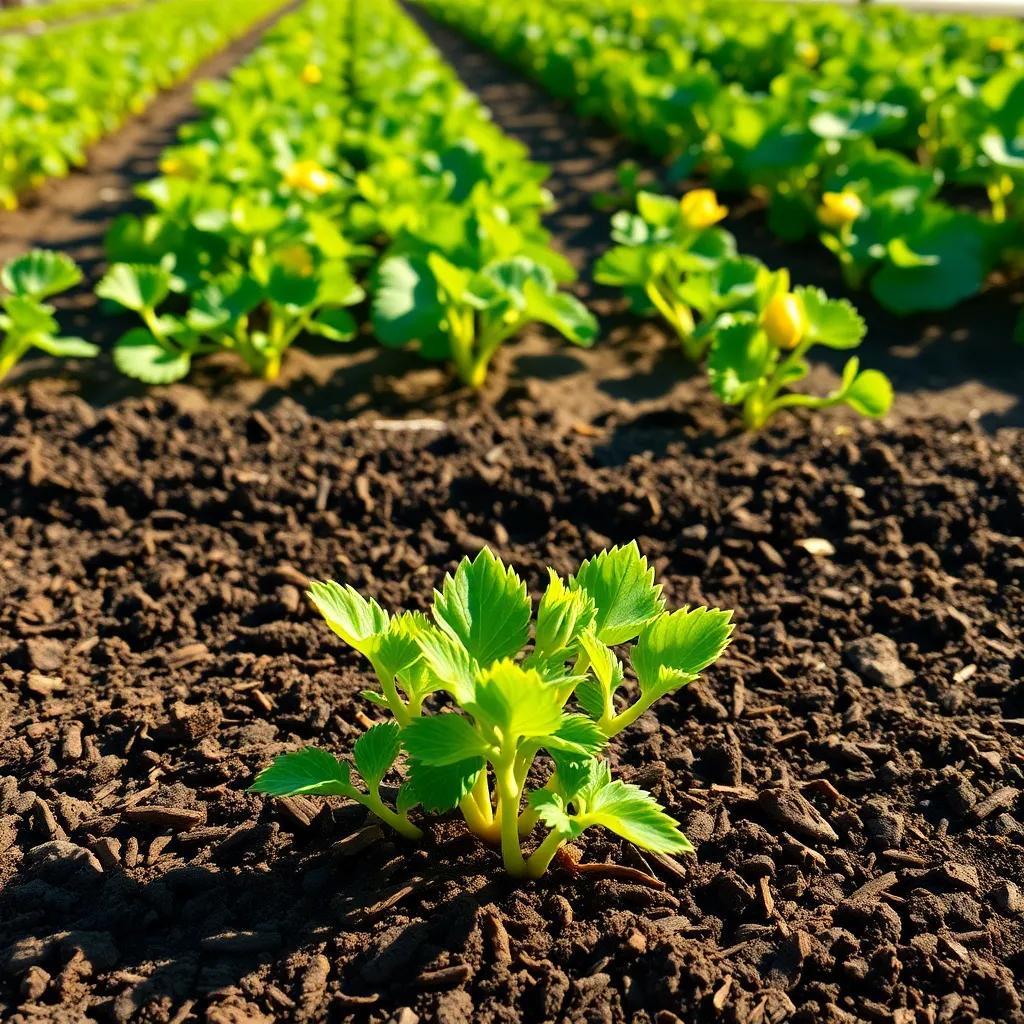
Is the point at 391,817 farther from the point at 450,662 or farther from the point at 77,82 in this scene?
the point at 77,82

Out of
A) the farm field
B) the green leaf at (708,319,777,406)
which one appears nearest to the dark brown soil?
the farm field

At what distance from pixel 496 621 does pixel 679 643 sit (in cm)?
29

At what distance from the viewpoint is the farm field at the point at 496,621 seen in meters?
1.47

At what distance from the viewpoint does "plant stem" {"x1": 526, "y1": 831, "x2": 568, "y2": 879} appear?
151 cm

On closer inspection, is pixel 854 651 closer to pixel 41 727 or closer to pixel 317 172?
pixel 41 727

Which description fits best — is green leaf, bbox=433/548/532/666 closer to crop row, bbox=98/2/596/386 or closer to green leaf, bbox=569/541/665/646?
green leaf, bbox=569/541/665/646

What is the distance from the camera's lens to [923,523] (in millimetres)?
2627

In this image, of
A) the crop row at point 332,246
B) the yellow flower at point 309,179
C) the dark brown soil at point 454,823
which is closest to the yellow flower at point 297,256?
the crop row at point 332,246

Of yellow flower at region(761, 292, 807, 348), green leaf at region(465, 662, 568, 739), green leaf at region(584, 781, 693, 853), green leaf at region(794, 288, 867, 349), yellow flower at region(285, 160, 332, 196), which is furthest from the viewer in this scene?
yellow flower at region(285, 160, 332, 196)

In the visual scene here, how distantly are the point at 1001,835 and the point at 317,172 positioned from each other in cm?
373

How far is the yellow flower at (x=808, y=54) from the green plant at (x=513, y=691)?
6.65m

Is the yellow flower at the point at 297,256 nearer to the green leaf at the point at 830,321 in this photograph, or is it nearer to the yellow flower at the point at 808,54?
the green leaf at the point at 830,321

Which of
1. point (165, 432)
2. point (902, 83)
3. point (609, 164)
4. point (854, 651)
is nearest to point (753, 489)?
point (854, 651)

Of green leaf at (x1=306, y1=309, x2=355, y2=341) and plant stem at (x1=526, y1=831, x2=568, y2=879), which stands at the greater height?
green leaf at (x1=306, y1=309, x2=355, y2=341)
